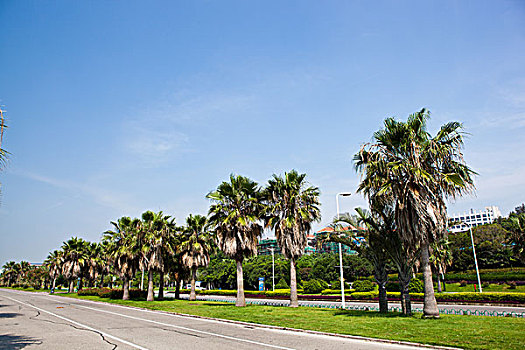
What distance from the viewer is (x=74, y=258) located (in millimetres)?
58719

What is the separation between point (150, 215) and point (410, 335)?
1289 inches

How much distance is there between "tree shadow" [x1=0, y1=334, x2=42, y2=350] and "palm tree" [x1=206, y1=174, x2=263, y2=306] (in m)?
16.0

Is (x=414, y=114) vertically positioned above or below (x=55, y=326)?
above

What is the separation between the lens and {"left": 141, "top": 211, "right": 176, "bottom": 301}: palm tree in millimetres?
37906

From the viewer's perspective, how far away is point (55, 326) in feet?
57.4

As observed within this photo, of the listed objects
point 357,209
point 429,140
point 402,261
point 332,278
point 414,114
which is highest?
point 414,114

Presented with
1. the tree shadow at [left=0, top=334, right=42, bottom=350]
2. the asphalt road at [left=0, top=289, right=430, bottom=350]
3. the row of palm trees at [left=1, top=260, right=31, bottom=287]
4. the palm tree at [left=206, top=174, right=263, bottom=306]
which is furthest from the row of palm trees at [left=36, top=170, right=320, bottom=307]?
the row of palm trees at [left=1, top=260, right=31, bottom=287]

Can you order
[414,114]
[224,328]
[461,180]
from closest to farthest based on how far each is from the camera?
[224,328] < [461,180] < [414,114]

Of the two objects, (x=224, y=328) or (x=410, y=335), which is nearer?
(x=410, y=335)

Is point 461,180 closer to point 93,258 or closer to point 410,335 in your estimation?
point 410,335

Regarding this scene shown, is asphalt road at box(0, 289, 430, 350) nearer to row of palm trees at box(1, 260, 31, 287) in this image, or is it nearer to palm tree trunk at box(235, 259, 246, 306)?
palm tree trunk at box(235, 259, 246, 306)

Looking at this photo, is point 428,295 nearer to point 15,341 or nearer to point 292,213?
point 292,213

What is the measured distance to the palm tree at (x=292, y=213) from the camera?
89.6 ft

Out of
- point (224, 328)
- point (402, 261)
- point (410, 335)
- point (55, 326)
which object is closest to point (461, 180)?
point (402, 261)
